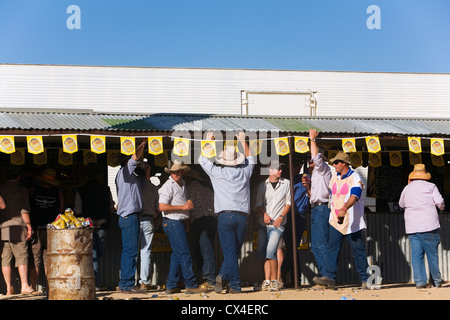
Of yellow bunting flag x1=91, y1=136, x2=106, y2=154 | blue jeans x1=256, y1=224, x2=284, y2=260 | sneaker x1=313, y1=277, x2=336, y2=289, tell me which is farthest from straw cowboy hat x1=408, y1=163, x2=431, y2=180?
yellow bunting flag x1=91, y1=136, x2=106, y2=154

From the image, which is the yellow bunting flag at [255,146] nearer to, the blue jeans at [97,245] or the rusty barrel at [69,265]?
the blue jeans at [97,245]

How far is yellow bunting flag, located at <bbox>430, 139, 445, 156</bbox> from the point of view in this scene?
46.3 feet

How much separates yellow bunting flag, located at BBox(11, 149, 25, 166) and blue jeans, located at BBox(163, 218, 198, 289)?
9.42 ft

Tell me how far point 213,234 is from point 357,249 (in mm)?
2241

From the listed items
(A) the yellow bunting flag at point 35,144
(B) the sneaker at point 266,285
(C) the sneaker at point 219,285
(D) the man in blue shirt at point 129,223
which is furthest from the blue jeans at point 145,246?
(A) the yellow bunting flag at point 35,144

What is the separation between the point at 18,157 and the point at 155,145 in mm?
2434

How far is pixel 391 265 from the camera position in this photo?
14.8 metres

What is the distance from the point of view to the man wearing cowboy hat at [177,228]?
12.4m

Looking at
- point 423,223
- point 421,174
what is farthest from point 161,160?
point 423,223

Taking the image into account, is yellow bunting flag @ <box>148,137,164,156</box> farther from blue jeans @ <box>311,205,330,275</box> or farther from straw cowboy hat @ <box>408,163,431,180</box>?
straw cowboy hat @ <box>408,163,431,180</box>

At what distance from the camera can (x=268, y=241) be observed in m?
13.0

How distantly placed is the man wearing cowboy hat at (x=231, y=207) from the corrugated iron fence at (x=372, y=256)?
183 cm

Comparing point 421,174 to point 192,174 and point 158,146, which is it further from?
point 158,146
